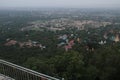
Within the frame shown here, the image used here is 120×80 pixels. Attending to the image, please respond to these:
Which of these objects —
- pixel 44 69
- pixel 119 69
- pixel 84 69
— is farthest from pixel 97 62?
pixel 44 69

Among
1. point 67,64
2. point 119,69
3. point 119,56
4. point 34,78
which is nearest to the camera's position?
point 34,78

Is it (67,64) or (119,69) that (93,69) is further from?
(67,64)

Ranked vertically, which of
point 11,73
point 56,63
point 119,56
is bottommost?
point 56,63

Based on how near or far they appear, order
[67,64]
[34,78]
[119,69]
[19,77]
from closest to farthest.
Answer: [34,78] → [19,77] → [119,69] → [67,64]

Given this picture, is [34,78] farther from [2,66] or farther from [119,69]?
[119,69]

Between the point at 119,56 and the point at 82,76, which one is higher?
the point at 119,56

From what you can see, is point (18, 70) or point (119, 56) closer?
point (18, 70)

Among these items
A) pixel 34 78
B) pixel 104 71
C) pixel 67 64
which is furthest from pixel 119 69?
pixel 34 78
